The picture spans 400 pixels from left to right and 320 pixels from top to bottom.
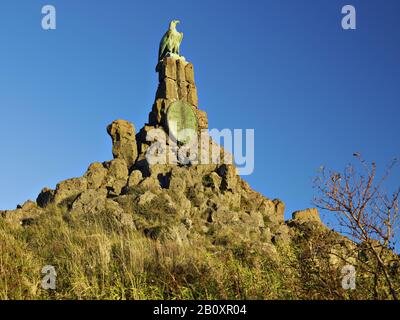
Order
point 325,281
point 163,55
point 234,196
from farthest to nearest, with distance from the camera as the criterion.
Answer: point 163,55 → point 234,196 → point 325,281

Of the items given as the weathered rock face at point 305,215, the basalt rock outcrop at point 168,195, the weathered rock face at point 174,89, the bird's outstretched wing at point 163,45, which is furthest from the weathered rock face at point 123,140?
the weathered rock face at point 305,215

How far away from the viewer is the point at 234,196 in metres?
27.6

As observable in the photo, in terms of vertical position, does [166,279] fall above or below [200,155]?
below

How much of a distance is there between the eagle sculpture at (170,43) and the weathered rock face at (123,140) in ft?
23.3

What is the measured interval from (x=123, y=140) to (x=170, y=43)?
30.8 ft

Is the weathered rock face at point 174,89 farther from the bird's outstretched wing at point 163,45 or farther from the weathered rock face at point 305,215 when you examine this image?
the weathered rock face at point 305,215

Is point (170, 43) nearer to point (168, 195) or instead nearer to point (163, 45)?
point (163, 45)

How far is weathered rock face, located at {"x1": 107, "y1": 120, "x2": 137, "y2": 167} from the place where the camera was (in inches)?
1156

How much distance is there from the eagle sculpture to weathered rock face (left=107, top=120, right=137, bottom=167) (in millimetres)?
7113

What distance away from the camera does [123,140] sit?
97.6ft

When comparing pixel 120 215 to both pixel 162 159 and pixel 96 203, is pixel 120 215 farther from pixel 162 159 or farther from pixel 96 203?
pixel 162 159

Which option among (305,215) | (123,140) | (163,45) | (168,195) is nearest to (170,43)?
(163,45)
